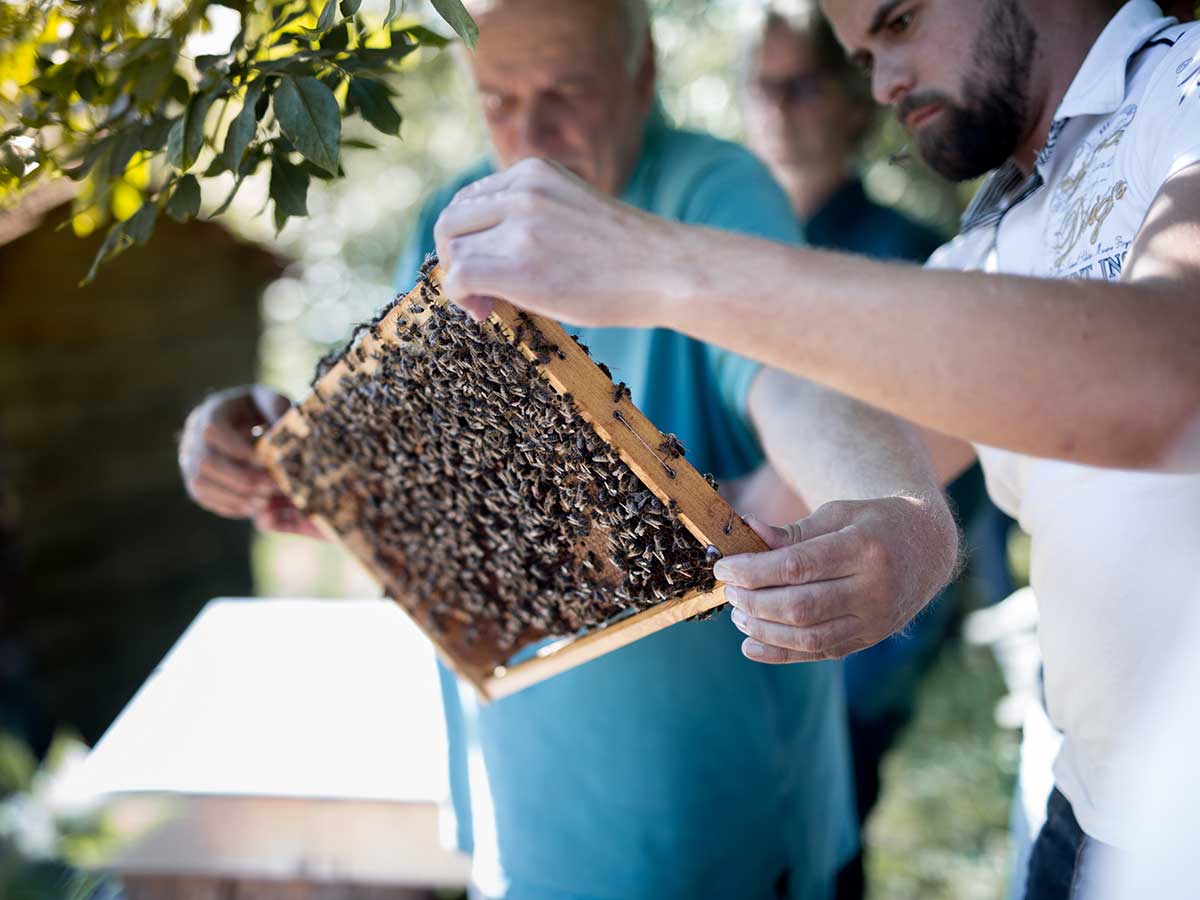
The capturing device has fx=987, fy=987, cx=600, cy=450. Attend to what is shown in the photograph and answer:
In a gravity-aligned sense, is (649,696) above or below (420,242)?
below

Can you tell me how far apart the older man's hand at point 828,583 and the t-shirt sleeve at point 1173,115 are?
53 cm

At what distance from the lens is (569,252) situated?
3.52ft

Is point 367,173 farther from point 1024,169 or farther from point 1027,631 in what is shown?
point 1024,169

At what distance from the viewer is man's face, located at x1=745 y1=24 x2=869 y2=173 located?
3931 mm

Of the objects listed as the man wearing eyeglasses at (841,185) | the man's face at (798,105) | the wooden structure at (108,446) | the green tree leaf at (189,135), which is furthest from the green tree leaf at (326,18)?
the wooden structure at (108,446)

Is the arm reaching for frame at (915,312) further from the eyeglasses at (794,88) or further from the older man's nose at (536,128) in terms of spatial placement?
the eyeglasses at (794,88)

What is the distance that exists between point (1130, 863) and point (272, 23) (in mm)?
1791

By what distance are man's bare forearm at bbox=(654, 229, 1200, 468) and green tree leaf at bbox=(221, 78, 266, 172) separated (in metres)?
0.73

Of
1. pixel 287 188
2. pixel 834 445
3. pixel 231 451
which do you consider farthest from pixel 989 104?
pixel 231 451

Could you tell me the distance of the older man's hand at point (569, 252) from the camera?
3.49 ft

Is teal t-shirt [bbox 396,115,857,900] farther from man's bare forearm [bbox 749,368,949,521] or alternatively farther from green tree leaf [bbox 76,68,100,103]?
green tree leaf [bbox 76,68,100,103]

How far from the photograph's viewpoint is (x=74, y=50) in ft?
5.37

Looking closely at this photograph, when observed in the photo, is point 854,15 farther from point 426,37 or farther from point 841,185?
point 841,185

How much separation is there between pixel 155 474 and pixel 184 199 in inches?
247
